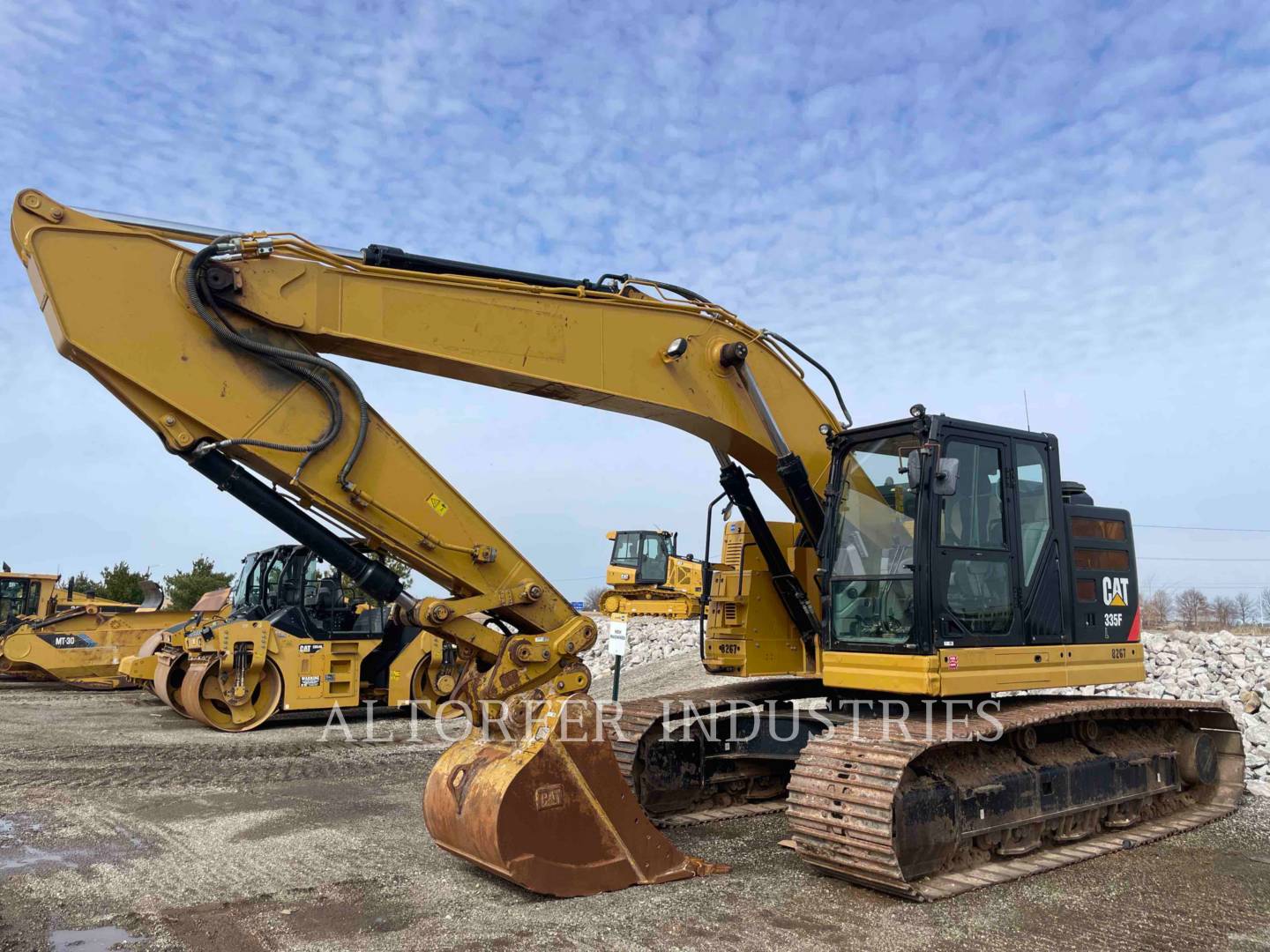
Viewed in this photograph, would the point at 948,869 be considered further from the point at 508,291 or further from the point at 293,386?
the point at 293,386

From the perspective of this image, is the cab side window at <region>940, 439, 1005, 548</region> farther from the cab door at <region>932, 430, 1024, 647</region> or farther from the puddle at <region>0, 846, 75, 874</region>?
the puddle at <region>0, 846, 75, 874</region>

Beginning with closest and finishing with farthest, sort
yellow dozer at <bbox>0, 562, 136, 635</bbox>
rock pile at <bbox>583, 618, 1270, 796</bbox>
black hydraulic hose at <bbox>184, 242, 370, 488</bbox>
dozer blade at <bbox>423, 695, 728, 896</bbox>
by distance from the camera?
black hydraulic hose at <bbox>184, 242, 370, 488</bbox>
dozer blade at <bbox>423, 695, 728, 896</bbox>
rock pile at <bbox>583, 618, 1270, 796</bbox>
yellow dozer at <bbox>0, 562, 136, 635</bbox>

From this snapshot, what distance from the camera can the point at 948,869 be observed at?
236 inches

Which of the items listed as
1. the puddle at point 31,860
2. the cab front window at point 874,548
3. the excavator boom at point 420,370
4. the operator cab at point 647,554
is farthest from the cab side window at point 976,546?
the operator cab at point 647,554

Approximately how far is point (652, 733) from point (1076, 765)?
3087mm

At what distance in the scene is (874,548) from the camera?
6.57 m

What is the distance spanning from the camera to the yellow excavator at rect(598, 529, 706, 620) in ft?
84.9

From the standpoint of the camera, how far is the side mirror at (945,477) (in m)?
6.16

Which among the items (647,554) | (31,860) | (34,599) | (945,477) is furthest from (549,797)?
(647,554)

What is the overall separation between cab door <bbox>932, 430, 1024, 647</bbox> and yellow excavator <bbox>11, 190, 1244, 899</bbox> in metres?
0.02

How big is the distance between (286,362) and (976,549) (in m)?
4.49

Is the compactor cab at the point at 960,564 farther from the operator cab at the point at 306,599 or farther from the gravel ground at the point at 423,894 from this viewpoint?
the operator cab at the point at 306,599

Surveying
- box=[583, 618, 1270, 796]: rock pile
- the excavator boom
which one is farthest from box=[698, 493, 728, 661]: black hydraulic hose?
box=[583, 618, 1270, 796]: rock pile

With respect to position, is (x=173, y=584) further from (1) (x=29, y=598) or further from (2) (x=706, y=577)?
(2) (x=706, y=577)
